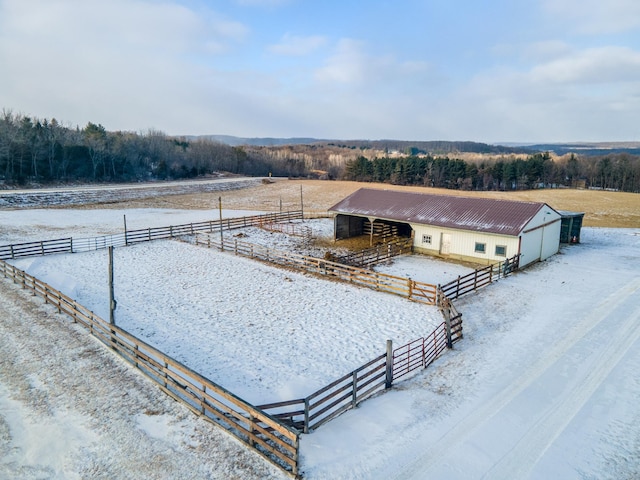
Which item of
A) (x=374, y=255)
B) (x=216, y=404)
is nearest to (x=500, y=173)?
(x=374, y=255)

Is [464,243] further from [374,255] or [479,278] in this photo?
[374,255]

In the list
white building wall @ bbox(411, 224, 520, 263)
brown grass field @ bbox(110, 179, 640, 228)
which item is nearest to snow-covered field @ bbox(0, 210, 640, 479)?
white building wall @ bbox(411, 224, 520, 263)

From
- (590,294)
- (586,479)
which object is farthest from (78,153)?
(586,479)

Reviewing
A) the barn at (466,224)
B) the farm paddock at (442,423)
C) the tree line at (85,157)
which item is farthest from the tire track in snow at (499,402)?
the tree line at (85,157)

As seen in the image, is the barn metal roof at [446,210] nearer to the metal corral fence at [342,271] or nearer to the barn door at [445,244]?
the barn door at [445,244]

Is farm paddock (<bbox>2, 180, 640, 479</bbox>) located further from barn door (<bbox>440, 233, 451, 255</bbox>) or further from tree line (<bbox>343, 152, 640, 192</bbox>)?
tree line (<bbox>343, 152, 640, 192</bbox>)

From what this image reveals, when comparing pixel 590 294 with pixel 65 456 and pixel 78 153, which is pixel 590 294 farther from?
pixel 78 153

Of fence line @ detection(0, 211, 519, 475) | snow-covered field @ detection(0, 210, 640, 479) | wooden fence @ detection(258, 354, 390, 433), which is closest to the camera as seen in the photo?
snow-covered field @ detection(0, 210, 640, 479)

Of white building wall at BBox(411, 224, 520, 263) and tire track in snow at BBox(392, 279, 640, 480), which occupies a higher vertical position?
white building wall at BBox(411, 224, 520, 263)
